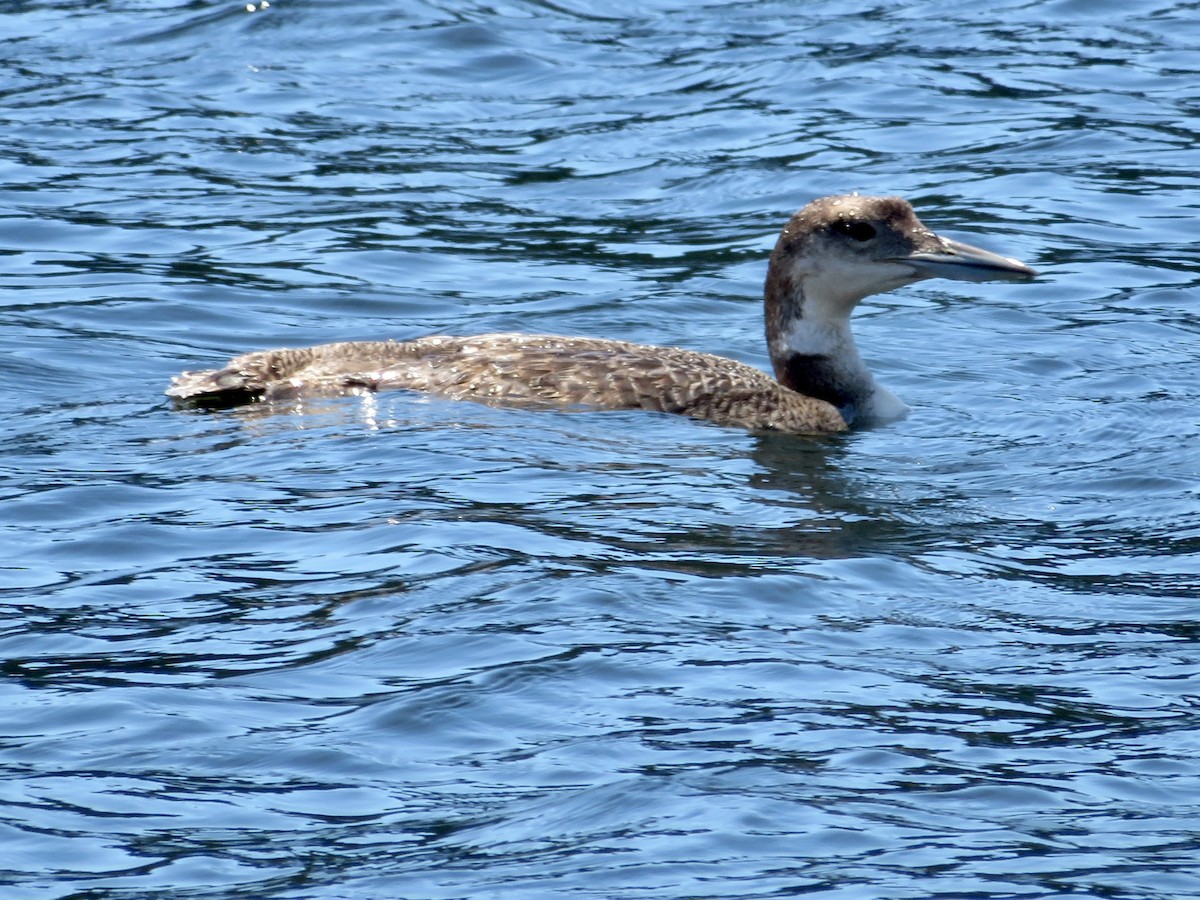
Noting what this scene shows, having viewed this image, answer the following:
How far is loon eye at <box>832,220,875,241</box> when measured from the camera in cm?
923

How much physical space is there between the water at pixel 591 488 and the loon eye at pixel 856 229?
2.62ft

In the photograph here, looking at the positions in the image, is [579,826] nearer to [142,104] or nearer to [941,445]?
[941,445]

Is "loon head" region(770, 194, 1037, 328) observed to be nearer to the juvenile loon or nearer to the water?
the juvenile loon

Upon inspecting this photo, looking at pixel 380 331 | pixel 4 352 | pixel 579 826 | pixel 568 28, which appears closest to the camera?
pixel 579 826

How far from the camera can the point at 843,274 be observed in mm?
9391

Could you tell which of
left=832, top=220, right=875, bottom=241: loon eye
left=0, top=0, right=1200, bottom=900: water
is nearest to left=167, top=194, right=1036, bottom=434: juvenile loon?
left=832, top=220, right=875, bottom=241: loon eye

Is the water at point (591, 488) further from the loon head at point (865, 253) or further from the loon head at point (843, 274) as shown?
the loon head at point (865, 253)

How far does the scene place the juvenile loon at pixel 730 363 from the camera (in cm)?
890

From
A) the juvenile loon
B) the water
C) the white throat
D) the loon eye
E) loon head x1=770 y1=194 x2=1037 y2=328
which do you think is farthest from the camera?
the white throat

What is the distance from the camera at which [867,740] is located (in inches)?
218

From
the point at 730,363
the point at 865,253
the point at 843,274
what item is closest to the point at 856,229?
the point at 865,253

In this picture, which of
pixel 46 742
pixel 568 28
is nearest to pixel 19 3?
pixel 568 28

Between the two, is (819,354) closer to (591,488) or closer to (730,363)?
(730,363)

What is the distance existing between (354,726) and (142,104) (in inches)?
369
